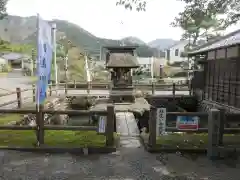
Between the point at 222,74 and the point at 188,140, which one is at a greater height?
the point at 222,74

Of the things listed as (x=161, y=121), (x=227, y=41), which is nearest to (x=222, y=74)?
(x=227, y=41)

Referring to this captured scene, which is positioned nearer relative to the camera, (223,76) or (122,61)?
(223,76)

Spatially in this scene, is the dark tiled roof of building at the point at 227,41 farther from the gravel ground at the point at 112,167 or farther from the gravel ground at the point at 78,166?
the gravel ground at the point at 78,166

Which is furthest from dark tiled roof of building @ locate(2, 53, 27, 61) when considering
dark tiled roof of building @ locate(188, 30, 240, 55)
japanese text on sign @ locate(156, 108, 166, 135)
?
japanese text on sign @ locate(156, 108, 166, 135)

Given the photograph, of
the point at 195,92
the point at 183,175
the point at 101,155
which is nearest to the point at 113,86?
the point at 195,92

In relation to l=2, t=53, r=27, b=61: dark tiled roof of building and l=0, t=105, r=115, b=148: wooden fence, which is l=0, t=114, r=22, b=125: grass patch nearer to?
l=0, t=105, r=115, b=148: wooden fence

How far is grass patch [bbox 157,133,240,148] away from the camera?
6.92m

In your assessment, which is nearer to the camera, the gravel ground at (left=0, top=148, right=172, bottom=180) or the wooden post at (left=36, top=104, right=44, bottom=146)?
the gravel ground at (left=0, top=148, right=172, bottom=180)

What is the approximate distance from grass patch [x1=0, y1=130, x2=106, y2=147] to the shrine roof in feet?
30.3

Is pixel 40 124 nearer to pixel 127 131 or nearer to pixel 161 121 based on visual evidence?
pixel 161 121

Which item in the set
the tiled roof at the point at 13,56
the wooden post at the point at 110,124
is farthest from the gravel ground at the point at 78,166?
the tiled roof at the point at 13,56

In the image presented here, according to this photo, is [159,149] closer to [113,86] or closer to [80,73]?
[113,86]

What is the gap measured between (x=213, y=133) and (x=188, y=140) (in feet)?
4.97

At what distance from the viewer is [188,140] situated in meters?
7.47
